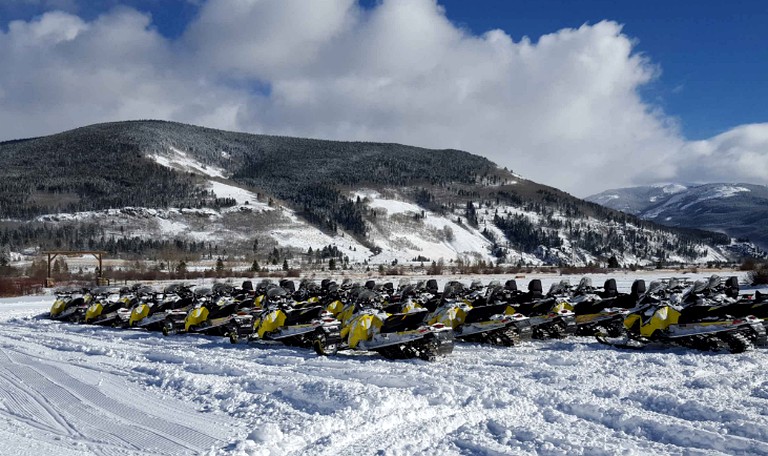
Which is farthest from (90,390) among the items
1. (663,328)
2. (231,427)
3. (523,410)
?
(663,328)

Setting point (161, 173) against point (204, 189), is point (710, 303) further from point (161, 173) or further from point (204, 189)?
point (161, 173)

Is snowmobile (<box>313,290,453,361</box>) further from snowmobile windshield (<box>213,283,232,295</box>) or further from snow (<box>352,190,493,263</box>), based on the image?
snow (<box>352,190,493,263</box>)

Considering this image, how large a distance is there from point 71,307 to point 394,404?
730 inches

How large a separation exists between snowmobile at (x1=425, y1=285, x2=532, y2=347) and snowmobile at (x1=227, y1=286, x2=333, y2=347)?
258cm

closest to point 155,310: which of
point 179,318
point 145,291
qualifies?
point 179,318

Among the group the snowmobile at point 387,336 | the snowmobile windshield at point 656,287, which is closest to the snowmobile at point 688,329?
the snowmobile windshield at point 656,287

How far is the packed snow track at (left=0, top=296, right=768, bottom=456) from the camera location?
22.0 feet

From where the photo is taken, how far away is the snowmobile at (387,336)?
1187 cm

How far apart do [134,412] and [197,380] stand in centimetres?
167

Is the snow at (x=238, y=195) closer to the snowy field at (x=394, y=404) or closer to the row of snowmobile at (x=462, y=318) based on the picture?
the row of snowmobile at (x=462, y=318)

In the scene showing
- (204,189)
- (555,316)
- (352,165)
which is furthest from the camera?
(352,165)

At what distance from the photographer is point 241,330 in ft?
50.0

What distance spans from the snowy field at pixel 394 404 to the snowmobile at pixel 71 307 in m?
9.67

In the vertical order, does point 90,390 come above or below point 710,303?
below
